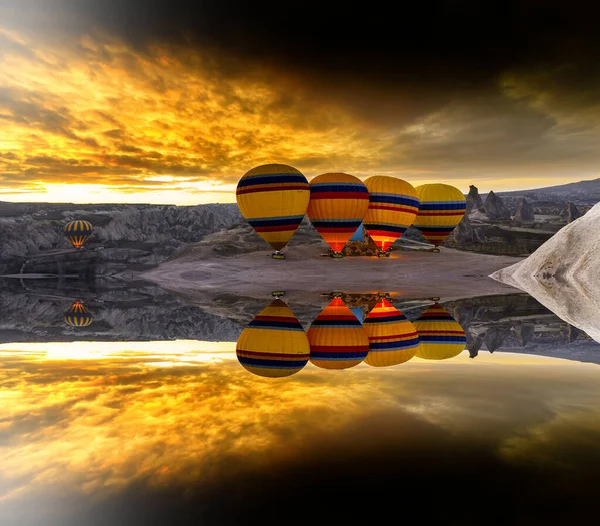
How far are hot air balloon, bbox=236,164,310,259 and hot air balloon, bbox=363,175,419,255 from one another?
812cm

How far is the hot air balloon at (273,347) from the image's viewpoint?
1050 centimetres

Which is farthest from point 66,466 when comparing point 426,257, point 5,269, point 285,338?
point 5,269

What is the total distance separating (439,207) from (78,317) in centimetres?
4470

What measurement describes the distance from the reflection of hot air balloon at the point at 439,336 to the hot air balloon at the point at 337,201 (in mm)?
28666

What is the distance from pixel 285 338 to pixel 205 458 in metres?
8.15

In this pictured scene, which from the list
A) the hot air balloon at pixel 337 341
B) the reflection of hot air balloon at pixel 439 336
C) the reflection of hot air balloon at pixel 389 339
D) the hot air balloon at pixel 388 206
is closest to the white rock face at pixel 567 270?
the reflection of hot air balloon at pixel 439 336

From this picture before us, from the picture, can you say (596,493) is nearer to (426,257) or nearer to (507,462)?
(507,462)

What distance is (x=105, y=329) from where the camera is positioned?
58.4 feet

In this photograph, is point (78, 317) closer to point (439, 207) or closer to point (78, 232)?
point (439, 207)

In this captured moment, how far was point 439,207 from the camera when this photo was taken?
2304 inches

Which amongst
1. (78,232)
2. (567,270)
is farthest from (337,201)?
(78,232)

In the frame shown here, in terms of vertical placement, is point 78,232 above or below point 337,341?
below

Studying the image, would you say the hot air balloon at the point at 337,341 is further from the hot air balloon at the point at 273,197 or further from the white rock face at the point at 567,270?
the hot air balloon at the point at 273,197

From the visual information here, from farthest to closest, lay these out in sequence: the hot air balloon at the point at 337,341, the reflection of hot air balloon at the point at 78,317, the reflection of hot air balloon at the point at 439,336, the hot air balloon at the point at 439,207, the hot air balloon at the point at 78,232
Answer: the hot air balloon at the point at 78,232
the hot air balloon at the point at 439,207
the reflection of hot air balloon at the point at 78,317
the reflection of hot air balloon at the point at 439,336
the hot air balloon at the point at 337,341
